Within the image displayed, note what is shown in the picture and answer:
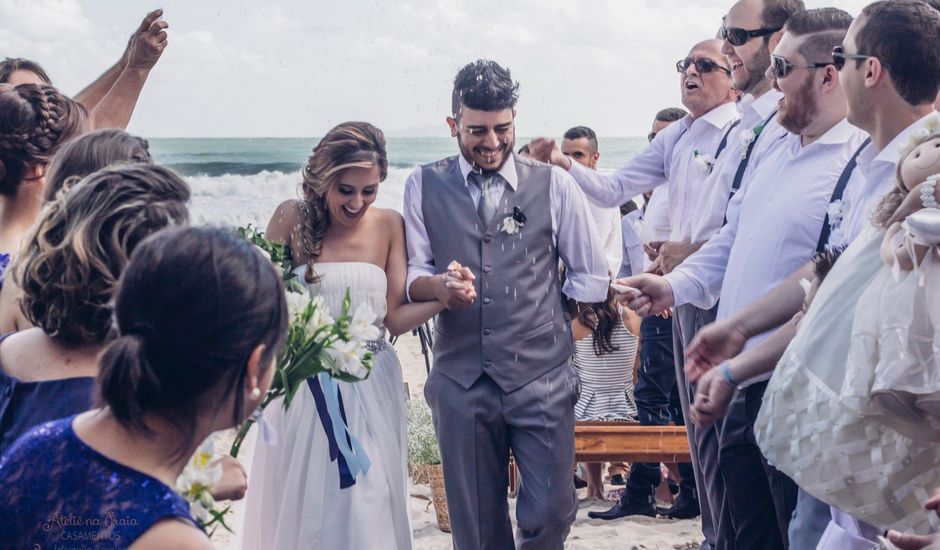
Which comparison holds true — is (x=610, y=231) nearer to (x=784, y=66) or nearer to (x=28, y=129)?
(x=784, y=66)

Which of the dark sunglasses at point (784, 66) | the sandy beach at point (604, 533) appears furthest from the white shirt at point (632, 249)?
the dark sunglasses at point (784, 66)

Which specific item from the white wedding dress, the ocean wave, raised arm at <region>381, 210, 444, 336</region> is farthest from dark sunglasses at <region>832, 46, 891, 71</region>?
the ocean wave

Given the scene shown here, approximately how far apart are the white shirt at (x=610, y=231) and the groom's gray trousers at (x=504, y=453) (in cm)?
296

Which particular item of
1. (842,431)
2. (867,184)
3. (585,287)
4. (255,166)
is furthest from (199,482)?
(255,166)

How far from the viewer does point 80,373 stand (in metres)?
2.54

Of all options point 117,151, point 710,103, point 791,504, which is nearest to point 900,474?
point 791,504

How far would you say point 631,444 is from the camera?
6699 mm

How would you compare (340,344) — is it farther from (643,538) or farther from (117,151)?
(643,538)

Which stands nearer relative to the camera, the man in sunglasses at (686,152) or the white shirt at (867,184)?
the white shirt at (867,184)

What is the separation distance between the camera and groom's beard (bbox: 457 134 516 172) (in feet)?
16.7

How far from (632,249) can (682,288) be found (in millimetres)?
3644

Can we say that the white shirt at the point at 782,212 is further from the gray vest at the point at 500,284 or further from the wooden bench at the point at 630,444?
the wooden bench at the point at 630,444

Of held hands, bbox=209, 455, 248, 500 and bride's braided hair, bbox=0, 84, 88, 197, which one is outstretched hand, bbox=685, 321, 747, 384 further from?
bride's braided hair, bbox=0, 84, 88, 197

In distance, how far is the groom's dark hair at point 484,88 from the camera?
201 inches
